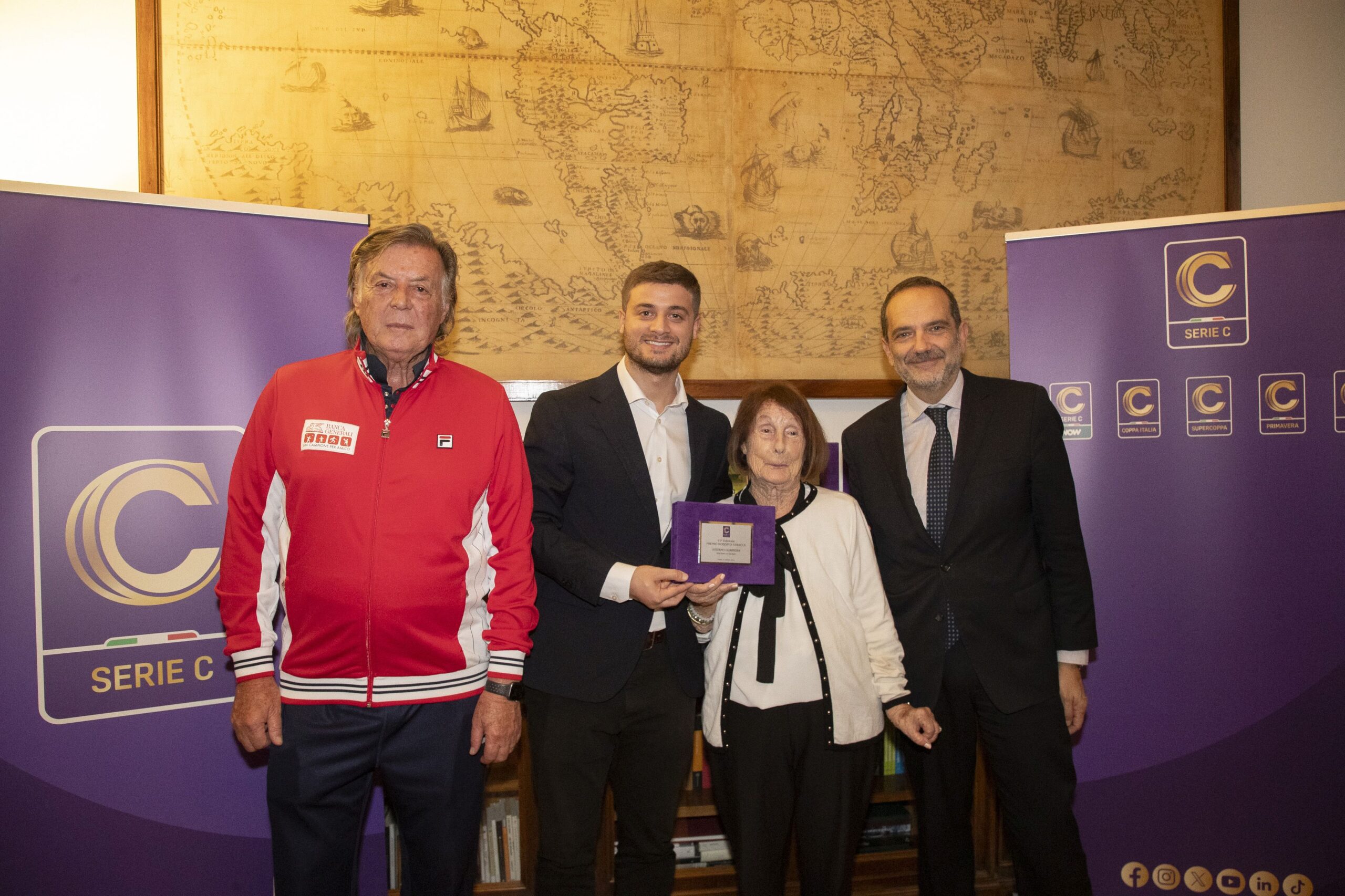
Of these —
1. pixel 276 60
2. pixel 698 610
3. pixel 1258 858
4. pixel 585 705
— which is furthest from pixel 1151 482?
pixel 276 60

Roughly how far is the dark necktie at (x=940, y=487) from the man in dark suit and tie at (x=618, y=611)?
0.70 m

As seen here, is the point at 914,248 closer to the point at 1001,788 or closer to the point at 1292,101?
the point at 1292,101

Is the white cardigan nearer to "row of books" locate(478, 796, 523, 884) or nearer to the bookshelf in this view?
the bookshelf

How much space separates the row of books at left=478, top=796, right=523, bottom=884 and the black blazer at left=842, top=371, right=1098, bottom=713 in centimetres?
183

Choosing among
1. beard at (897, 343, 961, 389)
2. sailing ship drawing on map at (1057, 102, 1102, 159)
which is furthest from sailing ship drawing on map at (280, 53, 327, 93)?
sailing ship drawing on map at (1057, 102, 1102, 159)

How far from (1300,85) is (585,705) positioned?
452 cm

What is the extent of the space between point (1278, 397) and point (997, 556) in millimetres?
1359

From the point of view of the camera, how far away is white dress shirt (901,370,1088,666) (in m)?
2.33

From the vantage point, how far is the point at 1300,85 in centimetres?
373

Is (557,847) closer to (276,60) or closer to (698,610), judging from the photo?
(698,610)

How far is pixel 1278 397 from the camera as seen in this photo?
2.69 metres

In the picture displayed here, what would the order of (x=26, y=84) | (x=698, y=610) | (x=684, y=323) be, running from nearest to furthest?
(x=698, y=610) < (x=684, y=323) < (x=26, y=84)

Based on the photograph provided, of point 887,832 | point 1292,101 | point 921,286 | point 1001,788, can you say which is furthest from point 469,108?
point 1292,101

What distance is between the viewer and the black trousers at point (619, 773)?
7.04ft
